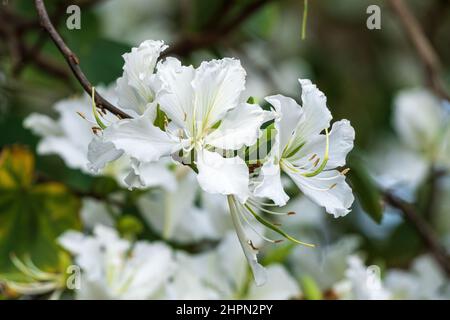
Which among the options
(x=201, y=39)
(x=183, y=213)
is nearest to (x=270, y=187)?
(x=183, y=213)

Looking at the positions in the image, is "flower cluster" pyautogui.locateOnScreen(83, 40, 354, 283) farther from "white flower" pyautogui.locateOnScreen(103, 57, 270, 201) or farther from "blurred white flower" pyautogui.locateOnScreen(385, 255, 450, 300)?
"blurred white flower" pyautogui.locateOnScreen(385, 255, 450, 300)

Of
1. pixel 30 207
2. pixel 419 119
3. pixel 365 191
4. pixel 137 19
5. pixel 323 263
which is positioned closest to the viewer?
pixel 365 191

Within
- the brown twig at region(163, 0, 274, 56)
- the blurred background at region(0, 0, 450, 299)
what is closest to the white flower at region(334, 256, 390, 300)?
the blurred background at region(0, 0, 450, 299)

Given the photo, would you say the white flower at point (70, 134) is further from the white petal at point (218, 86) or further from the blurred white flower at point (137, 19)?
the blurred white flower at point (137, 19)

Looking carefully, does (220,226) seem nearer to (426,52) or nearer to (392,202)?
(392,202)

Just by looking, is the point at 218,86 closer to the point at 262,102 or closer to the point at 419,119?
the point at 262,102
